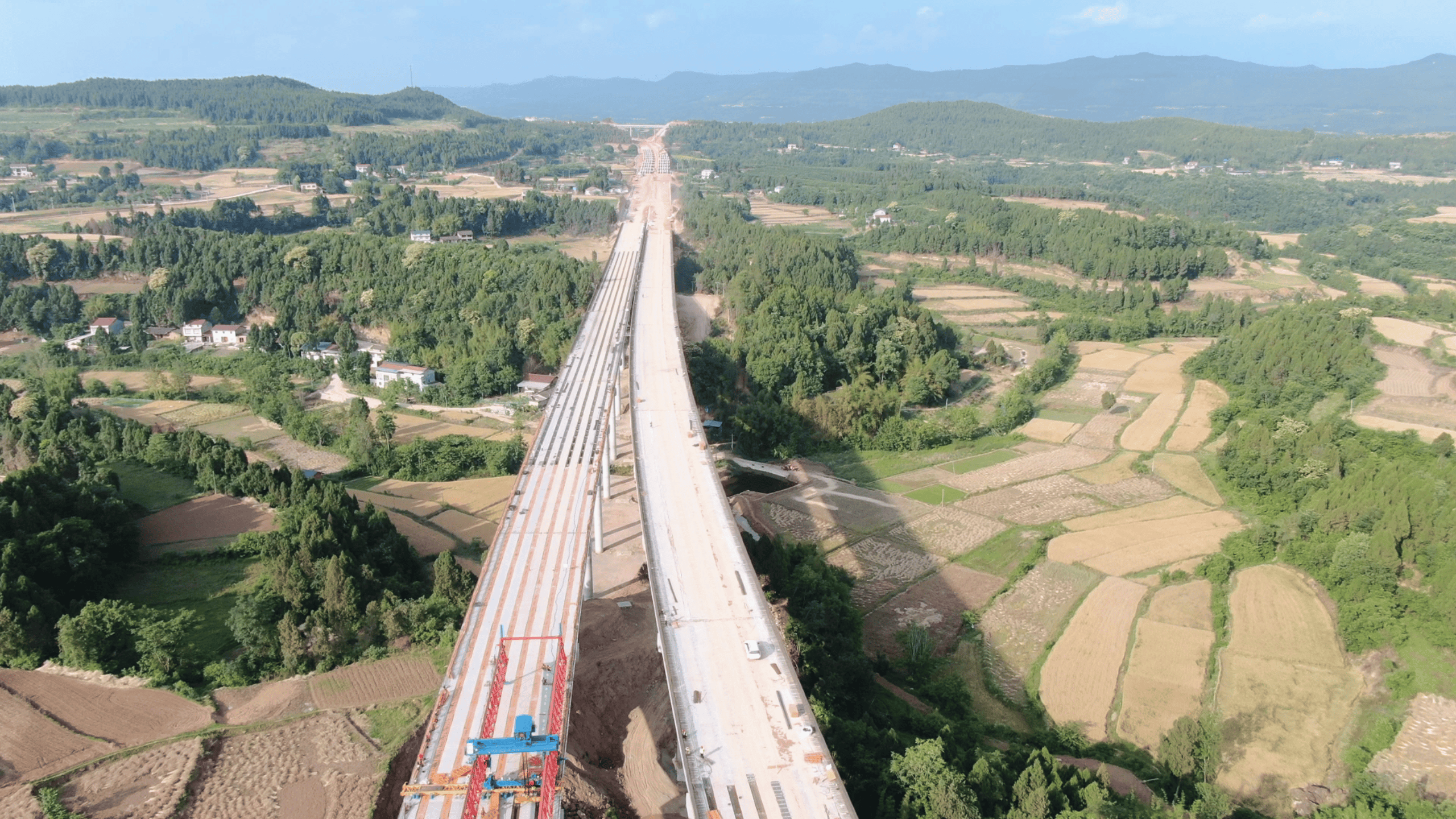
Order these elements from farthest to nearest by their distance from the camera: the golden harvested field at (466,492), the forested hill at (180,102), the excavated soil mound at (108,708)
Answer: the forested hill at (180,102), the golden harvested field at (466,492), the excavated soil mound at (108,708)

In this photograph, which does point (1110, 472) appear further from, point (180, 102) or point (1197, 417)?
point (180, 102)

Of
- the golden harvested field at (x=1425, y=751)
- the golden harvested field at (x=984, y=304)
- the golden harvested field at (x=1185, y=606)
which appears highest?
the golden harvested field at (x=984, y=304)

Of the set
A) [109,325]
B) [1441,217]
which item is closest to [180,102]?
[109,325]

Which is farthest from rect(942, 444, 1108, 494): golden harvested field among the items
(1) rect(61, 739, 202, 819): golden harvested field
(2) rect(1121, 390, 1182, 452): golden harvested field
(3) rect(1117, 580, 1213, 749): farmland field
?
(1) rect(61, 739, 202, 819): golden harvested field

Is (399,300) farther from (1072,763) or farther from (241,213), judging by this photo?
(1072,763)

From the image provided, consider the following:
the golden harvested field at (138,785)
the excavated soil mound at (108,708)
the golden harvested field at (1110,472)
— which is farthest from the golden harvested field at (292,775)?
the golden harvested field at (1110,472)

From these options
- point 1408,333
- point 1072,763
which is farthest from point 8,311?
point 1408,333

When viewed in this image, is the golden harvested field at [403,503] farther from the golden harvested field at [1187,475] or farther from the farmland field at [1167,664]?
the golden harvested field at [1187,475]
